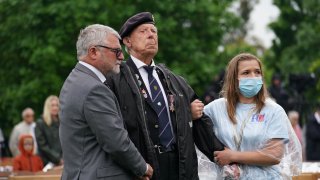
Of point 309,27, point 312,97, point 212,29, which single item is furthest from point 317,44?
point 212,29

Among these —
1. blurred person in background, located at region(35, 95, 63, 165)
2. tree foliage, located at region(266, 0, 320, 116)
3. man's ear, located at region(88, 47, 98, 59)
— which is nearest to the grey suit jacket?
man's ear, located at region(88, 47, 98, 59)

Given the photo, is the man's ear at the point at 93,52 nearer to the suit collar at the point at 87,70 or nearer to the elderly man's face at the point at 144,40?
the suit collar at the point at 87,70

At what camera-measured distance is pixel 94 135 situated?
6395 mm

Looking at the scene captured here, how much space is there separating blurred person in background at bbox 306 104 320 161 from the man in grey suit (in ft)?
39.4

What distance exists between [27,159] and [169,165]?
7.02 m

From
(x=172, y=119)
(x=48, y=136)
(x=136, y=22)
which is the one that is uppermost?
(x=136, y=22)

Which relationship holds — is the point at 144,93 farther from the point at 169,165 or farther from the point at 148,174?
the point at 148,174

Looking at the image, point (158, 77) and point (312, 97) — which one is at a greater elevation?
point (158, 77)

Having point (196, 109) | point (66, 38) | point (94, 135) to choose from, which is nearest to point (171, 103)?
point (196, 109)

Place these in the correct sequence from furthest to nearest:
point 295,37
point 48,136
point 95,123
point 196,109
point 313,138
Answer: point 295,37, point 313,138, point 48,136, point 196,109, point 95,123

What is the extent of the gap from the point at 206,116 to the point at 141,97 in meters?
0.66

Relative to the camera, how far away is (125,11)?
2581cm

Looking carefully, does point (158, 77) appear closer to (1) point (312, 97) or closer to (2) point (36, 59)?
(2) point (36, 59)

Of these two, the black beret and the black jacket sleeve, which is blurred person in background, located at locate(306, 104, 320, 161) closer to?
the black jacket sleeve
